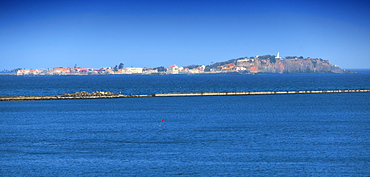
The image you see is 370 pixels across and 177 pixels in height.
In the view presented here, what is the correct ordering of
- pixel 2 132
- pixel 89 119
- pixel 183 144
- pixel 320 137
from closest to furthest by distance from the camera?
pixel 183 144
pixel 320 137
pixel 2 132
pixel 89 119

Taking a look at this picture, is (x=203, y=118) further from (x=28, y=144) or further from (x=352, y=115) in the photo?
(x=28, y=144)

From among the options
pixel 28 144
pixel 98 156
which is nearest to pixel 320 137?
pixel 98 156

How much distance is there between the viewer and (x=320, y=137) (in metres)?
38.9

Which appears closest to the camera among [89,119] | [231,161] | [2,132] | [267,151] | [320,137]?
[231,161]

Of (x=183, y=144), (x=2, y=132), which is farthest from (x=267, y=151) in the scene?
(x=2, y=132)

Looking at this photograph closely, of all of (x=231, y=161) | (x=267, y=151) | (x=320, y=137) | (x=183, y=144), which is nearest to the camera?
(x=231, y=161)

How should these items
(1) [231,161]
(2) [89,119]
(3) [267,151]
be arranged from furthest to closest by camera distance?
(2) [89,119], (3) [267,151], (1) [231,161]

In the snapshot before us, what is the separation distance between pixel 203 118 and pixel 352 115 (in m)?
18.3

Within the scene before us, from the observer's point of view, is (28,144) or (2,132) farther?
(2,132)

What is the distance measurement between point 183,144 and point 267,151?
6.54 meters

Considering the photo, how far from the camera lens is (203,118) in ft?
176

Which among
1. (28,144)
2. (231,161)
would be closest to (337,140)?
(231,161)

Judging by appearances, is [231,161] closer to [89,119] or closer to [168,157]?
[168,157]

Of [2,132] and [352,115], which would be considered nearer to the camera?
[2,132]
